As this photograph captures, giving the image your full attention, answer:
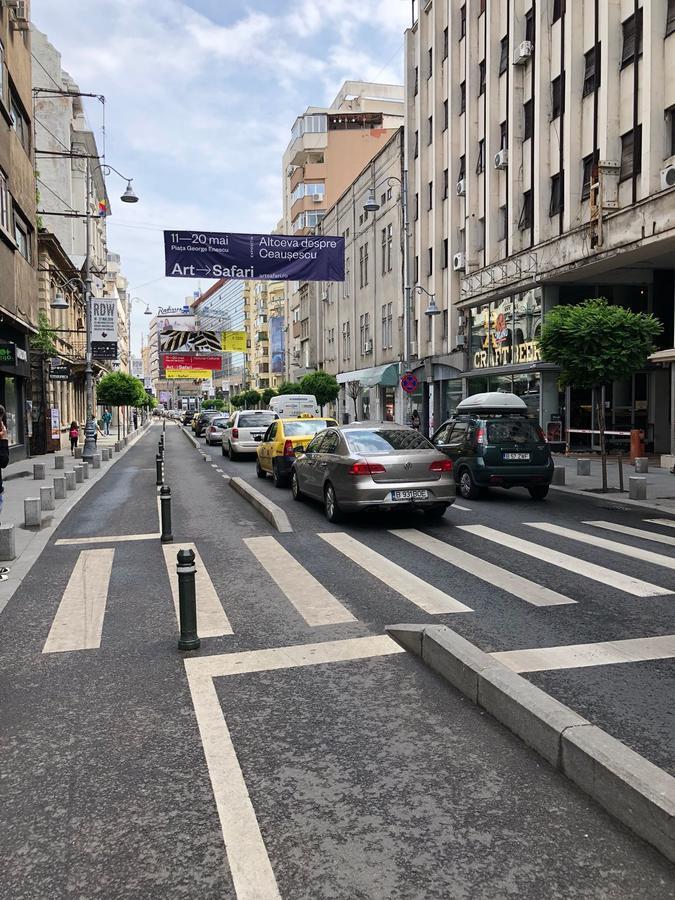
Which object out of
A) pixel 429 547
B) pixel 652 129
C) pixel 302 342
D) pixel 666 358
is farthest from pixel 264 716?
pixel 302 342

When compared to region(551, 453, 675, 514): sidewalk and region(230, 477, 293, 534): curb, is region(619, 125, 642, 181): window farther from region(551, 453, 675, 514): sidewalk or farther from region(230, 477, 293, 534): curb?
region(230, 477, 293, 534): curb

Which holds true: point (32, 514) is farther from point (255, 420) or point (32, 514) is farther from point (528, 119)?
point (528, 119)

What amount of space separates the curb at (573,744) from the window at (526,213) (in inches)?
934

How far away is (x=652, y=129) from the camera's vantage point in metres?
19.0

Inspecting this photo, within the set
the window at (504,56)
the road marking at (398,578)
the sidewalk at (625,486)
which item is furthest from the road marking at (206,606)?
the window at (504,56)

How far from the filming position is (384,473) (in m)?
10.8

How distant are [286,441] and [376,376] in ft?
86.7

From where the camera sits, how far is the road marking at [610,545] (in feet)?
28.1

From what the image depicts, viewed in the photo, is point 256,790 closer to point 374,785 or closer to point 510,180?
point 374,785

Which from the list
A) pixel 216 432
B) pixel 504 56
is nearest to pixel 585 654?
pixel 504 56

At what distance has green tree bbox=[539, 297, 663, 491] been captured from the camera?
14469 mm

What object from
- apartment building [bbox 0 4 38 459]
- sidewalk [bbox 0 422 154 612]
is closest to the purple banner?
apartment building [bbox 0 4 38 459]

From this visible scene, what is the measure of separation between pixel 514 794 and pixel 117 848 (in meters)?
1.80

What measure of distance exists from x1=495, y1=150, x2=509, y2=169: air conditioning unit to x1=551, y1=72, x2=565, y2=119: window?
2.88m
